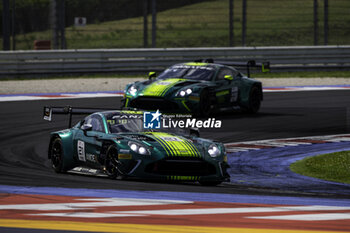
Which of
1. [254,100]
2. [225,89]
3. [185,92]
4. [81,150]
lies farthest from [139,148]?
[254,100]

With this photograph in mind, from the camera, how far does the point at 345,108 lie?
2150cm

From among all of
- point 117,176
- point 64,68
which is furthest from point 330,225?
point 64,68

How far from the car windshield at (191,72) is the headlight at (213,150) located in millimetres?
7871

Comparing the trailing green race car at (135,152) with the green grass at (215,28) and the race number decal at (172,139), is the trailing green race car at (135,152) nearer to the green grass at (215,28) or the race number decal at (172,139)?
the race number decal at (172,139)

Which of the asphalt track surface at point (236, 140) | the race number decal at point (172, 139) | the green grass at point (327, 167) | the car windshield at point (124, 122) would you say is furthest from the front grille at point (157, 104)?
the race number decal at point (172, 139)

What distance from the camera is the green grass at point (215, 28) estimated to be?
96.6 feet

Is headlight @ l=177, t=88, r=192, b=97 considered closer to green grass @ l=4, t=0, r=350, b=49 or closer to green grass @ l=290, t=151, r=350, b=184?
green grass @ l=290, t=151, r=350, b=184

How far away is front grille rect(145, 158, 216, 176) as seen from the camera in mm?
11133

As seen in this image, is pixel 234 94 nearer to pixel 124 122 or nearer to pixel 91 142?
pixel 124 122

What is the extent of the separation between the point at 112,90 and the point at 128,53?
297 cm

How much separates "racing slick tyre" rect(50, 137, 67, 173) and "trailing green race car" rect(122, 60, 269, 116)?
18.8ft

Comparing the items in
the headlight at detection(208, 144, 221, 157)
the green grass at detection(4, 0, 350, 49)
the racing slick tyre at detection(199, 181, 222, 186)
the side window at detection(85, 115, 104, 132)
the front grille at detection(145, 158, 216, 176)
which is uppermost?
the green grass at detection(4, 0, 350, 49)

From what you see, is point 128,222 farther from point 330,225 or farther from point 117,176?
point 117,176

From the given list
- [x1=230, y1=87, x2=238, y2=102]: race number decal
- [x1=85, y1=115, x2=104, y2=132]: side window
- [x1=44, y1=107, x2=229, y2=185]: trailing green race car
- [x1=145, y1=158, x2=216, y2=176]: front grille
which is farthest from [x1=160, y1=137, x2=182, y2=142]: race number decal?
[x1=230, y1=87, x2=238, y2=102]: race number decal
